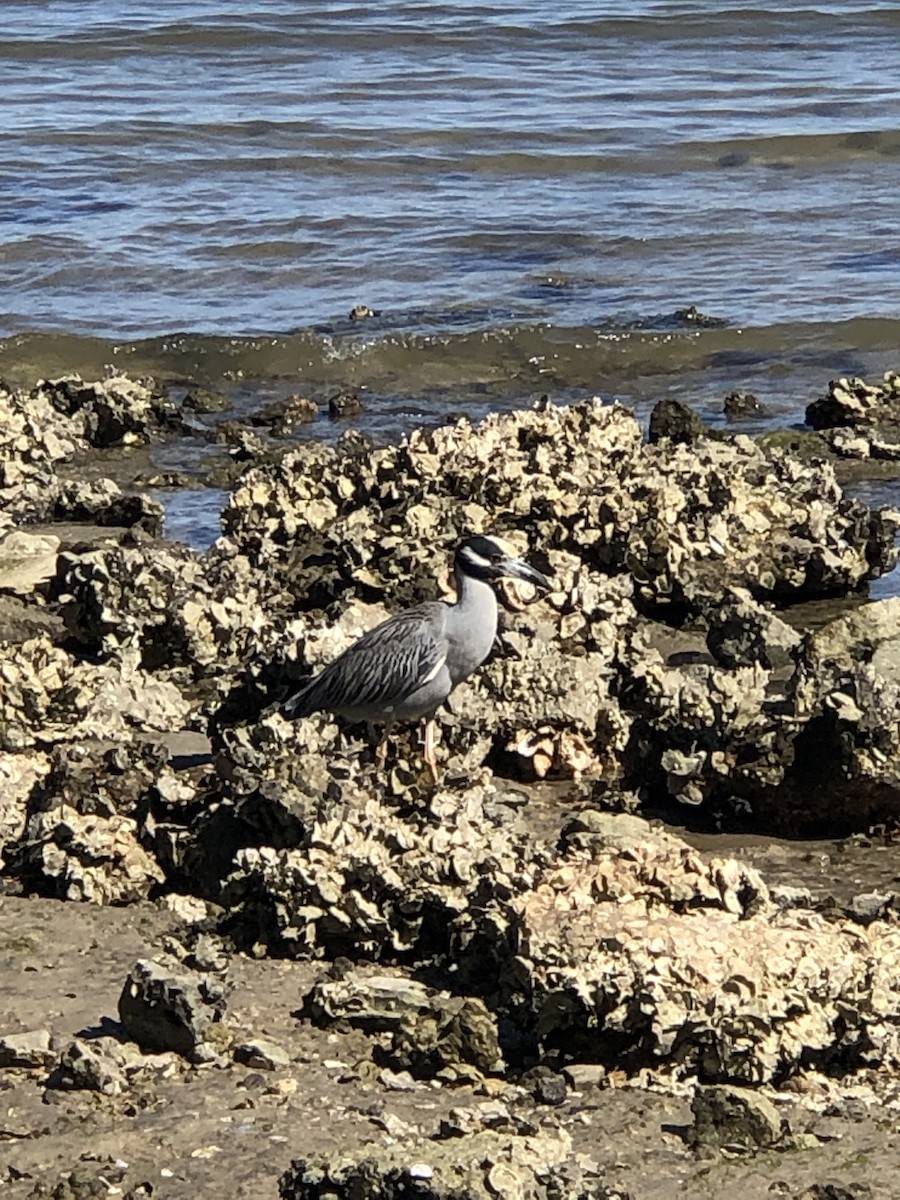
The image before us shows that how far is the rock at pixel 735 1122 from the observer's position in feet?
14.5

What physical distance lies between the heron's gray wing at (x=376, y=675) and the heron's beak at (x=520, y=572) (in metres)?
0.56

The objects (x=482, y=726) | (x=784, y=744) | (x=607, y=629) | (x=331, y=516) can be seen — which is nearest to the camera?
(x=784, y=744)

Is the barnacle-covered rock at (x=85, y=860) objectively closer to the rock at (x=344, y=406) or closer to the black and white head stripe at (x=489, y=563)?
the black and white head stripe at (x=489, y=563)

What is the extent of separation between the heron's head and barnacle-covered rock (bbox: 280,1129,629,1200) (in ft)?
10.1

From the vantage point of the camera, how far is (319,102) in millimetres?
21953

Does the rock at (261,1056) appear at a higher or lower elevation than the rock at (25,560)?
lower

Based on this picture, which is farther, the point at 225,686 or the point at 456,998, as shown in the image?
the point at 225,686

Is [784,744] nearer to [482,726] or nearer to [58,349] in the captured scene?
[482,726]

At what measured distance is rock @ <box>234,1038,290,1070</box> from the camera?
479 centimetres

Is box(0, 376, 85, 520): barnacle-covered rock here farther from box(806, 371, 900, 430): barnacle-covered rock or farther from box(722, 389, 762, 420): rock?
box(806, 371, 900, 430): barnacle-covered rock

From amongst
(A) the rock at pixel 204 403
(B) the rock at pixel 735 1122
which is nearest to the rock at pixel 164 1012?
(B) the rock at pixel 735 1122

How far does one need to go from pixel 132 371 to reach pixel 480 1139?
9776 mm

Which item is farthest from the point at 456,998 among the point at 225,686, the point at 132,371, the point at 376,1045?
the point at 132,371

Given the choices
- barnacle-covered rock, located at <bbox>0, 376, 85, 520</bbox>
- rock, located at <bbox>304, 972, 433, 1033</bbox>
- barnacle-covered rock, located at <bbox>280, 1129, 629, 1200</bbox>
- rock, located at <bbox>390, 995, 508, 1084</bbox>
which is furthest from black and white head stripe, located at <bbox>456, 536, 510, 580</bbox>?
barnacle-covered rock, located at <bbox>0, 376, 85, 520</bbox>
